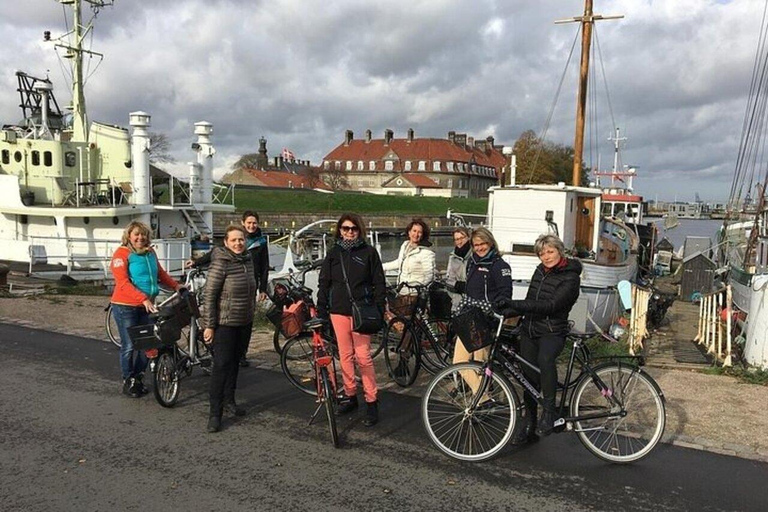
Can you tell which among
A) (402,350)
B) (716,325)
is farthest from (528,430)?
(716,325)

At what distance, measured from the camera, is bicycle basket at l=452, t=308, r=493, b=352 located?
4.59 metres

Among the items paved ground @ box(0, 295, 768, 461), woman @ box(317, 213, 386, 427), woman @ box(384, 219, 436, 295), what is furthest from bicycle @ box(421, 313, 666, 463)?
woman @ box(384, 219, 436, 295)

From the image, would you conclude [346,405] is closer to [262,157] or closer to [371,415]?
[371,415]

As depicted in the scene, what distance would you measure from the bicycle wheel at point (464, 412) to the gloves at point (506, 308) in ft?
1.48

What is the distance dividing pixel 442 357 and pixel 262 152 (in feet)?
335

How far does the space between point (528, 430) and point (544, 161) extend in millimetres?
60654

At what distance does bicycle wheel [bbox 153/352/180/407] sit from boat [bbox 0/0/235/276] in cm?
1148

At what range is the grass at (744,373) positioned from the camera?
22.3 feet

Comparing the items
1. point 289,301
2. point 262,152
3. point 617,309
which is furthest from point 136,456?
point 262,152

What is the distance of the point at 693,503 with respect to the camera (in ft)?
12.5

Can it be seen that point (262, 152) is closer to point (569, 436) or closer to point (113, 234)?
point (113, 234)

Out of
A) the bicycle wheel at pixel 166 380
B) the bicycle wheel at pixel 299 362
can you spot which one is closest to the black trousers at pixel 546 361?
the bicycle wheel at pixel 299 362

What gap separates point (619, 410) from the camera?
176 inches

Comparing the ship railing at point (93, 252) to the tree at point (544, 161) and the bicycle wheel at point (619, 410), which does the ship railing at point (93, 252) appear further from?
the tree at point (544, 161)
